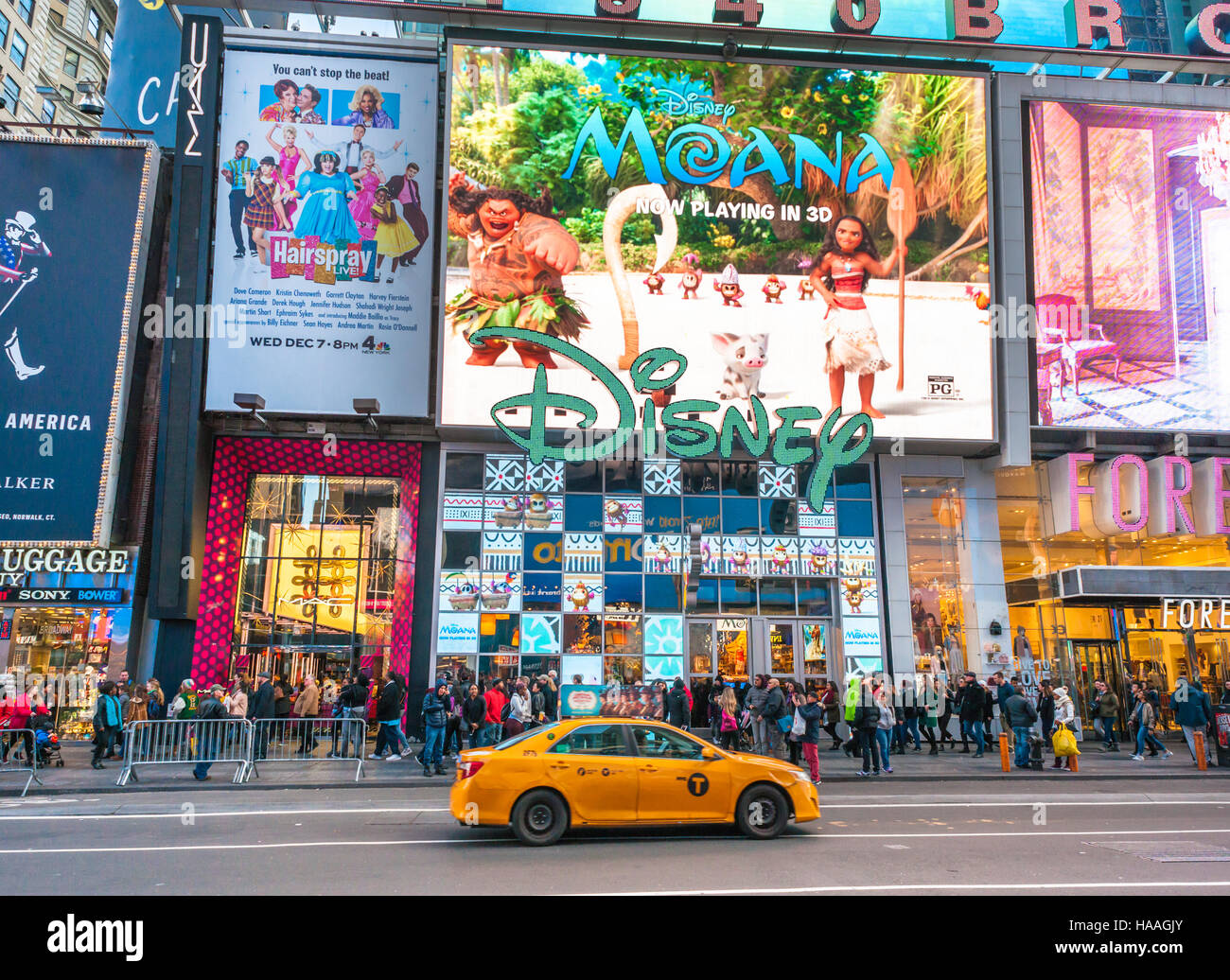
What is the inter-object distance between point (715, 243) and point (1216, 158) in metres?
14.9

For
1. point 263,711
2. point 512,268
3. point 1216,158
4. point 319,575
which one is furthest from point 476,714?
point 1216,158

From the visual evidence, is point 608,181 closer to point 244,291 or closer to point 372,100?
point 372,100

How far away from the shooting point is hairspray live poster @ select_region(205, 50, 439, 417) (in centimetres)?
2439

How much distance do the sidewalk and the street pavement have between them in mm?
1213

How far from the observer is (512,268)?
2369 centimetres

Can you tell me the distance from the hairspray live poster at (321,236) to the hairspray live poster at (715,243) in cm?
212

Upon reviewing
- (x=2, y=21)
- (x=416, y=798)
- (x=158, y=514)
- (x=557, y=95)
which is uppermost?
(x=2, y=21)

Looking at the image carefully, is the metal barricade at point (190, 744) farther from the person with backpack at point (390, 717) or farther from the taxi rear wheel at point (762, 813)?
the taxi rear wheel at point (762, 813)

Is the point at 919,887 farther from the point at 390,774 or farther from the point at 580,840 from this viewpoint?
the point at 390,774

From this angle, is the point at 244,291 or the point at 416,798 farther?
the point at 244,291
